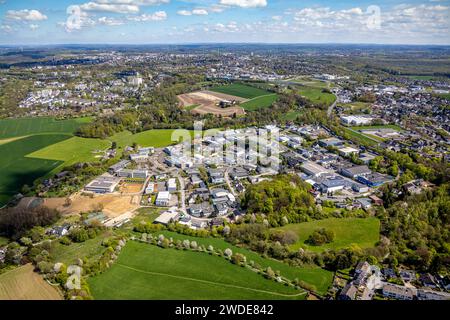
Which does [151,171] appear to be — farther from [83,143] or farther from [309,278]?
[309,278]

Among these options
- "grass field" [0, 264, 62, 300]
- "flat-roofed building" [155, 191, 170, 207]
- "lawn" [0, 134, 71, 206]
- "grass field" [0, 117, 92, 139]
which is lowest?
"grass field" [0, 264, 62, 300]

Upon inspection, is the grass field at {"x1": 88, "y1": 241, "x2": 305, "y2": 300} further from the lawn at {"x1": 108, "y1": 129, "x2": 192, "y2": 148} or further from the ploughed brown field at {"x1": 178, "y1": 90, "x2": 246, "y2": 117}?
the ploughed brown field at {"x1": 178, "y1": 90, "x2": 246, "y2": 117}

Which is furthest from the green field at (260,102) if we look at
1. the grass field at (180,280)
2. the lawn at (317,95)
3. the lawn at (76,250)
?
the grass field at (180,280)

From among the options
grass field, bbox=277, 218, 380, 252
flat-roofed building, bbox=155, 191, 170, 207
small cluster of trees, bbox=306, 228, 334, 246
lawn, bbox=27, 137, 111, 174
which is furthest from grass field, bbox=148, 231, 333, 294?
lawn, bbox=27, 137, 111, 174

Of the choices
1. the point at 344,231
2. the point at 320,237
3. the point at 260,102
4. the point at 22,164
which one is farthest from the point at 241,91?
the point at 320,237

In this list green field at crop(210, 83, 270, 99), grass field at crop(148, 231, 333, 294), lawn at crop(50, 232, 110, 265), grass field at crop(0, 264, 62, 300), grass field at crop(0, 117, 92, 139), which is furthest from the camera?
green field at crop(210, 83, 270, 99)
